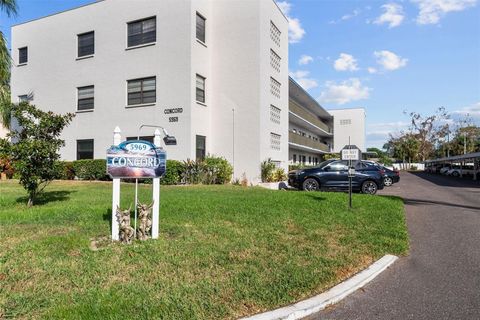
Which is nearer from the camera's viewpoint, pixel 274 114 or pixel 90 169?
pixel 90 169

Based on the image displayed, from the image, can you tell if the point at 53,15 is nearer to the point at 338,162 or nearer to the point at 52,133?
the point at 52,133

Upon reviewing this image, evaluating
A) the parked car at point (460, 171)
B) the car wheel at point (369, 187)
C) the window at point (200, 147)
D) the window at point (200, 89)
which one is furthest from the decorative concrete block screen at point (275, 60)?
the parked car at point (460, 171)

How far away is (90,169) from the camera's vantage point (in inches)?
786

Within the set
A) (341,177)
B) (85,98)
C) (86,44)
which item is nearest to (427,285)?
(341,177)

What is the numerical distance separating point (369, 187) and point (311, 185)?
8.61 feet

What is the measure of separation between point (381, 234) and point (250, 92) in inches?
545

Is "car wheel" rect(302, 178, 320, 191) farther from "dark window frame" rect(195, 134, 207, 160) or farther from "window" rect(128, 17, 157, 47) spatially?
"window" rect(128, 17, 157, 47)

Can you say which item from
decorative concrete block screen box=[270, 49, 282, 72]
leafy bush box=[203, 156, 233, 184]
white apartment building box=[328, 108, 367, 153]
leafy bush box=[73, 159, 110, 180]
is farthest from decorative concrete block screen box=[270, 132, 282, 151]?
white apartment building box=[328, 108, 367, 153]

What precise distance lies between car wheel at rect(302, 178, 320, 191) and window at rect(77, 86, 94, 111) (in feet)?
44.4

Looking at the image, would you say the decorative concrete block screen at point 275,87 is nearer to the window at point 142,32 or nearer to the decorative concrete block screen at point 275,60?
the decorative concrete block screen at point 275,60

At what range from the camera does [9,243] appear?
244 inches

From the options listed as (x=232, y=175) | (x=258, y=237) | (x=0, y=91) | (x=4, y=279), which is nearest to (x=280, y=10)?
(x=232, y=175)

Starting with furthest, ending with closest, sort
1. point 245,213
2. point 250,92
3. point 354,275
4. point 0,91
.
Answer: point 250,92 < point 0,91 < point 245,213 < point 354,275

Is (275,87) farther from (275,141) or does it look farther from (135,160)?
(135,160)
